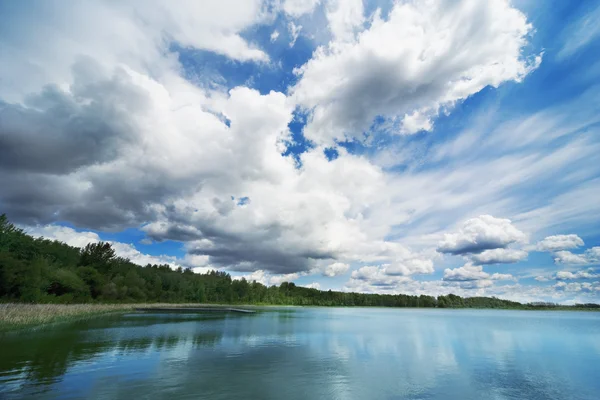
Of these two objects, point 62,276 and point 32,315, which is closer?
point 32,315

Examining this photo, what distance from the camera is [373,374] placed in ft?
91.6

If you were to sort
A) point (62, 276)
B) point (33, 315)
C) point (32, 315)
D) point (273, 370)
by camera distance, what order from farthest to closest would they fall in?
point (62, 276), point (33, 315), point (32, 315), point (273, 370)

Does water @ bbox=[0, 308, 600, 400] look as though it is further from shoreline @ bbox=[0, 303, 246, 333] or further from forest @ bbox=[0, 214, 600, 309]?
forest @ bbox=[0, 214, 600, 309]

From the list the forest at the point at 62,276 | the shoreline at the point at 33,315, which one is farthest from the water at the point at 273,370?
the forest at the point at 62,276

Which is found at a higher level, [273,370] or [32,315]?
[32,315]

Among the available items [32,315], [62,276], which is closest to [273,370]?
[32,315]

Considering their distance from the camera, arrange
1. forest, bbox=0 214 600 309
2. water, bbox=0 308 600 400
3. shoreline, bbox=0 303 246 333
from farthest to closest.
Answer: forest, bbox=0 214 600 309
shoreline, bbox=0 303 246 333
water, bbox=0 308 600 400

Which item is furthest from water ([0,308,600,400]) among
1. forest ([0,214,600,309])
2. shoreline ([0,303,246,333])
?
forest ([0,214,600,309])

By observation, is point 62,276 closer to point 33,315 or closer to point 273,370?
point 33,315

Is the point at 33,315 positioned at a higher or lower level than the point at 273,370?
higher

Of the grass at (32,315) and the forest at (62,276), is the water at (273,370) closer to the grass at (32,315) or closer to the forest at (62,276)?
the grass at (32,315)

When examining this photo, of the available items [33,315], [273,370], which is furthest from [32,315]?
[273,370]

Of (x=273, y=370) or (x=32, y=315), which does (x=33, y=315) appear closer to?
(x=32, y=315)

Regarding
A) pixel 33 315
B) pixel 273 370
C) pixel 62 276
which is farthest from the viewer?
pixel 62 276
